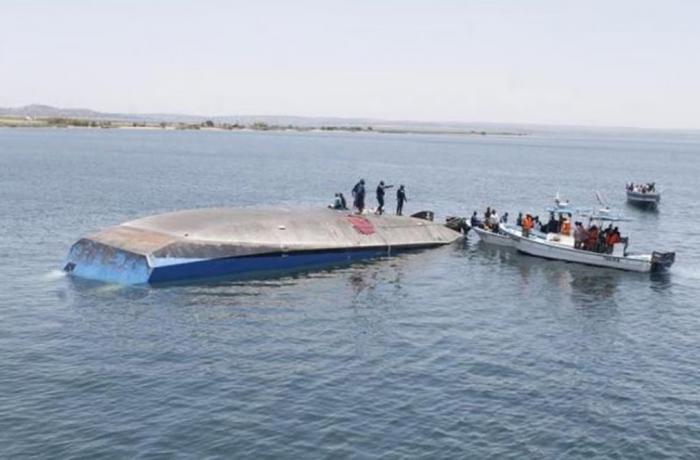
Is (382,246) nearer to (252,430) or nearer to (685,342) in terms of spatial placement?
(685,342)

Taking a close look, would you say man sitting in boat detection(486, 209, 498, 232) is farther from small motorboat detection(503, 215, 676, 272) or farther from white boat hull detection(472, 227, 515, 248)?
small motorboat detection(503, 215, 676, 272)

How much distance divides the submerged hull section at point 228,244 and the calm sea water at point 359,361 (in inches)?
66.3

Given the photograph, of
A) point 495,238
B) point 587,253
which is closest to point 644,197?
point 495,238

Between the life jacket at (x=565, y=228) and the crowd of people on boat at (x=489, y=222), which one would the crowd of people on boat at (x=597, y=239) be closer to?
the life jacket at (x=565, y=228)

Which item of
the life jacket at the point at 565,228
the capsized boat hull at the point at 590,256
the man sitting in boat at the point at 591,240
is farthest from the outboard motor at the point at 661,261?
the life jacket at the point at 565,228

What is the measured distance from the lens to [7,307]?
3656 centimetres

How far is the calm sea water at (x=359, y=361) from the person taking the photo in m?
23.8

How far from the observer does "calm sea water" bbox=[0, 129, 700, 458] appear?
78.0 feet

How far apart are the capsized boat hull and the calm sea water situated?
37.2 inches

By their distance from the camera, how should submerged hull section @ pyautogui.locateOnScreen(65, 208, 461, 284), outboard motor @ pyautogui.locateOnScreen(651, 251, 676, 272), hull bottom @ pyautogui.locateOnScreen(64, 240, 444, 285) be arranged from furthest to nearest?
outboard motor @ pyautogui.locateOnScreen(651, 251, 676, 272), submerged hull section @ pyautogui.locateOnScreen(65, 208, 461, 284), hull bottom @ pyautogui.locateOnScreen(64, 240, 444, 285)

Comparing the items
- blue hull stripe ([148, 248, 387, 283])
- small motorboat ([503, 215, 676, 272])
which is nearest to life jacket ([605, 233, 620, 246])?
small motorboat ([503, 215, 676, 272])

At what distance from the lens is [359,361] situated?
102ft

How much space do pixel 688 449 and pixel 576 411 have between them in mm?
3809

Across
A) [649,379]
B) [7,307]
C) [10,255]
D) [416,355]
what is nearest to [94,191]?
[10,255]
